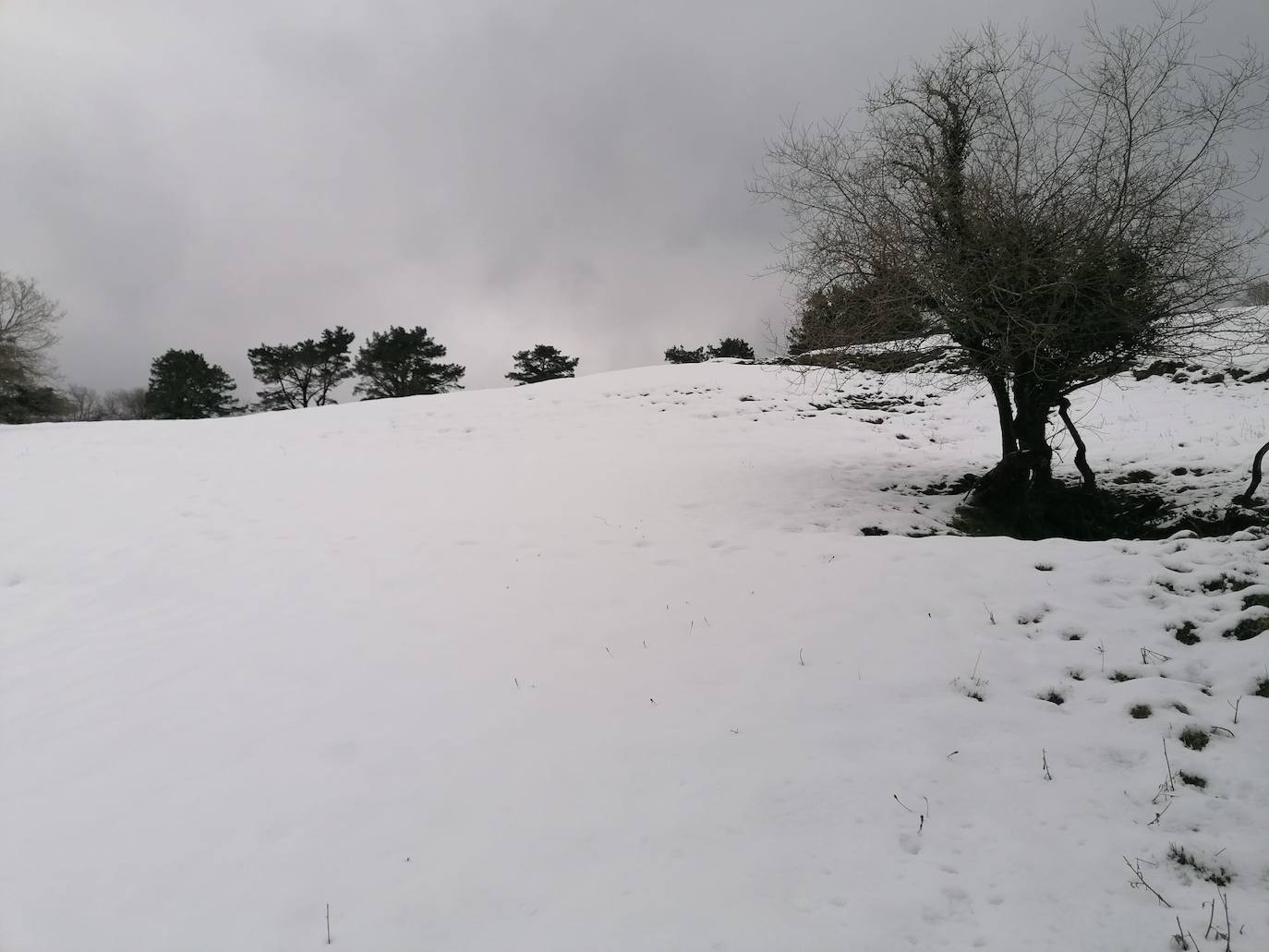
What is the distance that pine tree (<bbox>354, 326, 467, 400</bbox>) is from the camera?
44.0 metres

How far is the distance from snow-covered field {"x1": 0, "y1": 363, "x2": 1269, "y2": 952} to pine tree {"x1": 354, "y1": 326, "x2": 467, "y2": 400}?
36.8 meters

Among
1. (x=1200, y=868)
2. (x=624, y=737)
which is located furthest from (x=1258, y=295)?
(x=624, y=737)

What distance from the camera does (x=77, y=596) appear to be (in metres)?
6.91

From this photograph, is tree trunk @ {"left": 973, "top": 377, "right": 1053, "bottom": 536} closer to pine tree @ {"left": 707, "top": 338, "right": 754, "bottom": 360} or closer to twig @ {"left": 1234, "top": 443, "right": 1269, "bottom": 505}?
twig @ {"left": 1234, "top": 443, "right": 1269, "bottom": 505}

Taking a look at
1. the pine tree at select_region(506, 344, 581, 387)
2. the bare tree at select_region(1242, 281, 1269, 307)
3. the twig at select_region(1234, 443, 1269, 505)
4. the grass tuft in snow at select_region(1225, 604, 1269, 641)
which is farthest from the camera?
the pine tree at select_region(506, 344, 581, 387)

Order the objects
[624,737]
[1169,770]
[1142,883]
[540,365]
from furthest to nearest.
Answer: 1. [540,365]
2. [624,737]
3. [1169,770]
4. [1142,883]

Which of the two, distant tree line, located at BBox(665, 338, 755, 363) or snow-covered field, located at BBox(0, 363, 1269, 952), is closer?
snow-covered field, located at BBox(0, 363, 1269, 952)

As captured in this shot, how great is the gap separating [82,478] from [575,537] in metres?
10.5

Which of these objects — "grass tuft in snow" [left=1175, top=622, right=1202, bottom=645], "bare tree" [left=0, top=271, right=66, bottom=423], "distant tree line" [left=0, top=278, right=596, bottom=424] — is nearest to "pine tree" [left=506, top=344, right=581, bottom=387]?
"distant tree line" [left=0, top=278, right=596, bottom=424]

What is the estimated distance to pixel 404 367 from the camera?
1745 inches

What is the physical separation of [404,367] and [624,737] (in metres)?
45.2

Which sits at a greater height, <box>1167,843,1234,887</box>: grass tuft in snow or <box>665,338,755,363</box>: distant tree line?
<box>665,338,755,363</box>: distant tree line

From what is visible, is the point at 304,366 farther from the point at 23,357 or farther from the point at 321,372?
the point at 23,357

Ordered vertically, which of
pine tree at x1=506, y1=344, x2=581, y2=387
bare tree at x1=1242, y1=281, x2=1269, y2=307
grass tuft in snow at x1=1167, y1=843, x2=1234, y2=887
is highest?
pine tree at x1=506, y1=344, x2=581, y2=387
